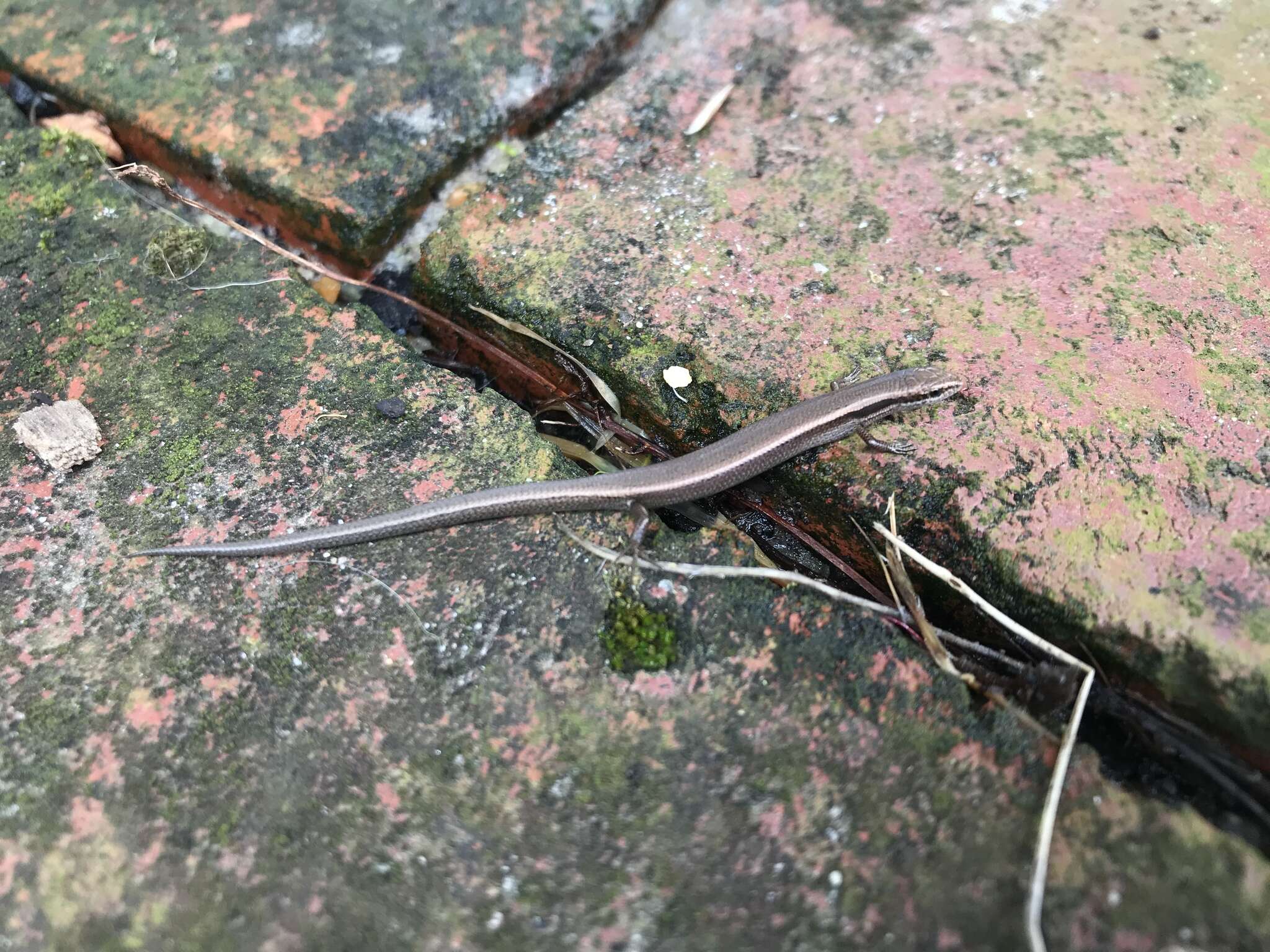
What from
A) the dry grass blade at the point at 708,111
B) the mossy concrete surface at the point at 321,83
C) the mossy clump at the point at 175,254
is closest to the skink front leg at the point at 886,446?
the dry grass blade at the point at 708,111

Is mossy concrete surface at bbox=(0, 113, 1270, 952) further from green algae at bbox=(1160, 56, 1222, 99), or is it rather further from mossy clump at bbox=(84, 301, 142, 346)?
green algae at bbox=(1160, 56, 1222, 99)

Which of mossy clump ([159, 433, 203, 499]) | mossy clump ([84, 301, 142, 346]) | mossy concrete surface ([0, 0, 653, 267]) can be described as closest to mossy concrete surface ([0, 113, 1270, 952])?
mossy clump ([159, 433, 203, 499])

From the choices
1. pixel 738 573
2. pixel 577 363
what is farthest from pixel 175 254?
pixel 738 573

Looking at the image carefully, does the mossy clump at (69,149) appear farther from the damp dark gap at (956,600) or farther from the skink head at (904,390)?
the skink head at (904,390)

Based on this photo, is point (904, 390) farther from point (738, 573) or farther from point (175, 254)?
point (175, 254)

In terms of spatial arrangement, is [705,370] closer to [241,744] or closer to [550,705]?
[550,705]

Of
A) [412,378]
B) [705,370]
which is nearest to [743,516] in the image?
[705,370]
